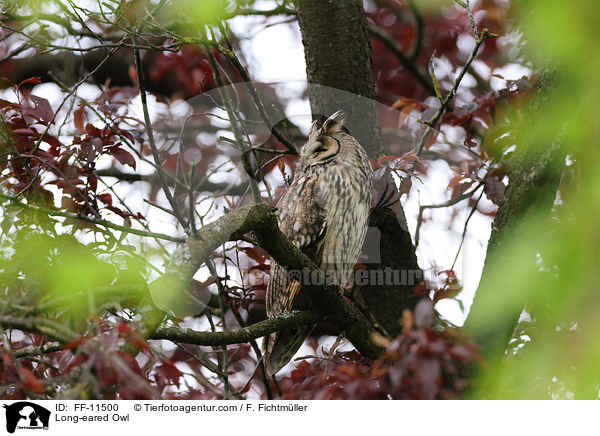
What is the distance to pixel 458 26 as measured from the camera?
153 inches

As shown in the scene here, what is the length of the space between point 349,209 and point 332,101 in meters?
0.53

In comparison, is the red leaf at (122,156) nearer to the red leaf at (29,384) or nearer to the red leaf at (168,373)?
the red leaf at (168,373)

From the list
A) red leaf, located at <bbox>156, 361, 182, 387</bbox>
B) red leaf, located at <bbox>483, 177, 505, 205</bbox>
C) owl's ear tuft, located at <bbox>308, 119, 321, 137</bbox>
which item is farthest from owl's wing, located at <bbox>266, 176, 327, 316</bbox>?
red leaf, located at <bbox>483, 177, 505, 205</bbox>

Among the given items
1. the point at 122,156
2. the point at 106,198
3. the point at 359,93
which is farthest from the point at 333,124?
the point at 106,198

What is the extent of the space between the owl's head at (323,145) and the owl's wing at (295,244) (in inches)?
4.1

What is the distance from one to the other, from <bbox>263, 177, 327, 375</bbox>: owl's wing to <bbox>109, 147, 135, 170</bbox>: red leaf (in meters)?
0.60

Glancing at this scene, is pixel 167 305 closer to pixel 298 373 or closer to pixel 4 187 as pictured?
pixel 298 373

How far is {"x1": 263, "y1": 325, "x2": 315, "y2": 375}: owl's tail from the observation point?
7.78 ft

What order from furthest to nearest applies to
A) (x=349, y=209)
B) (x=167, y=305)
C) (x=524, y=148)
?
(x=349, y=209) < (x=524, y=148) < (x=167, y=305)

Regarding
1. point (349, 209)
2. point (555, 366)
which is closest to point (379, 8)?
point (349, 209)

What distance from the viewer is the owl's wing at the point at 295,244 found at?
2252 mm

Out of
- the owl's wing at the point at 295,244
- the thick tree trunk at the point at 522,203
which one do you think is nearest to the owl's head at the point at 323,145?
the owl's wing at the point at 295,244
